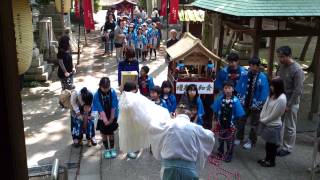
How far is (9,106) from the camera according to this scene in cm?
112

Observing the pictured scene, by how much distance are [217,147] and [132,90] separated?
214 cm

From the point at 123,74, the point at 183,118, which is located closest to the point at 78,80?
the point at 123,74

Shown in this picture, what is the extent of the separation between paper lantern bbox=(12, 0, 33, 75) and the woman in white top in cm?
398

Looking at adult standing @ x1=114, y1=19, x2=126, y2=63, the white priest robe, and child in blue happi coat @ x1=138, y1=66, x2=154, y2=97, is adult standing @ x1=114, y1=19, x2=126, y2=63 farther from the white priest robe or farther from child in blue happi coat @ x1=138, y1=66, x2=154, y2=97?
the white priest robe

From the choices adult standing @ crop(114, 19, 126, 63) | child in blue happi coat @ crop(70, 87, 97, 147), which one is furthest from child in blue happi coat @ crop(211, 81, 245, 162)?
adult standing @ crop(114, 19, 126, 63)

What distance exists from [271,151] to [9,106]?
5.63m

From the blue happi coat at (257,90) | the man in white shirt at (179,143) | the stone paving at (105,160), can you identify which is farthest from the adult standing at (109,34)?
the man in white shirt at (179,143)

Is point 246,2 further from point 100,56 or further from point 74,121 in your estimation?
point 100,56

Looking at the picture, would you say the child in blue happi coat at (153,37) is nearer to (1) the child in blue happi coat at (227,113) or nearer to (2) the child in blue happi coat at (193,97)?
(2) the child in blue happi coat at (193,97)

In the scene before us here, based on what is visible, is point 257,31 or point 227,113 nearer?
point 227,113

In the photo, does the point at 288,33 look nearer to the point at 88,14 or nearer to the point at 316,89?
the point at 316,89

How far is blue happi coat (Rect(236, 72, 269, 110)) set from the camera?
21.5 feet

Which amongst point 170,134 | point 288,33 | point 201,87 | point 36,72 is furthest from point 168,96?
point 36,72

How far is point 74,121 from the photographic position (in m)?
6.71
